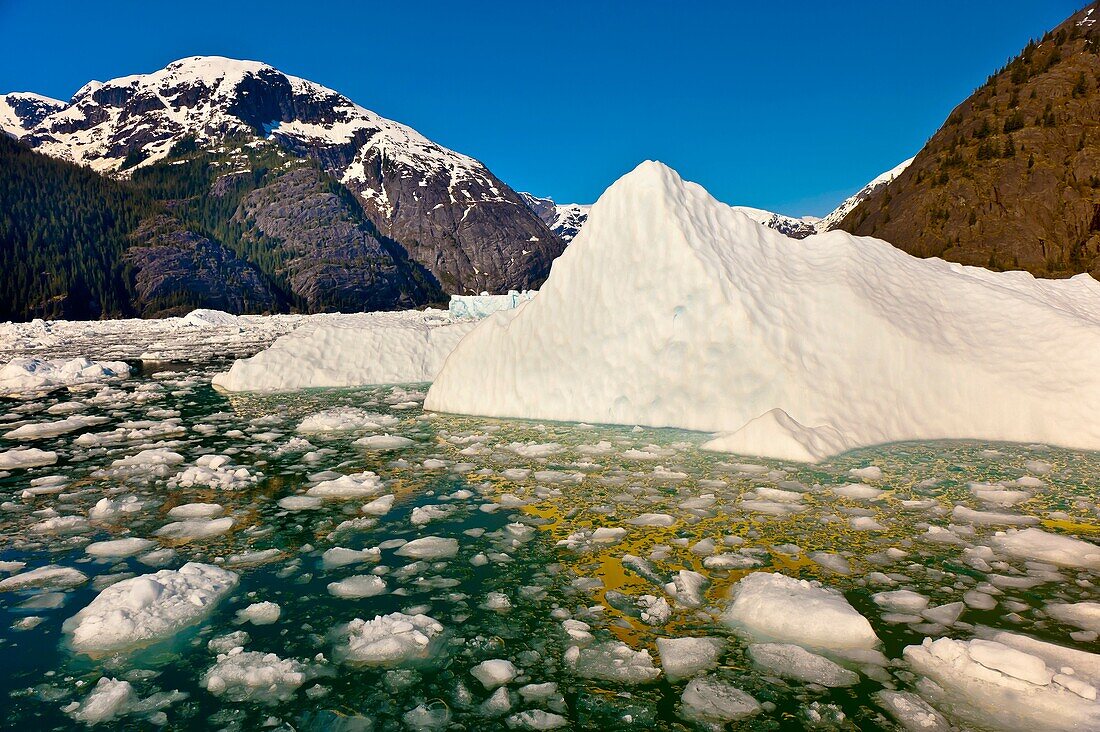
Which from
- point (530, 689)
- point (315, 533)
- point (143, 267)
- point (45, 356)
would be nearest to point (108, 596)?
point (315, 533)

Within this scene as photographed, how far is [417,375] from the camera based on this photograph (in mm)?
18812

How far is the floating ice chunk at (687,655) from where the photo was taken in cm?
361

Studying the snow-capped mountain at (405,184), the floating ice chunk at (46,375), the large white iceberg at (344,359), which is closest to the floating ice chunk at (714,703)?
the large white iceberg at (344,359)

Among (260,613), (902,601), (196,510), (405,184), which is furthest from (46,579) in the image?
(405,184)

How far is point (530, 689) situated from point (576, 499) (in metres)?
3.63

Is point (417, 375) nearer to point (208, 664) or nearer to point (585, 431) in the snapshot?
point (585, 431)

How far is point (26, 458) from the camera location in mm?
9398

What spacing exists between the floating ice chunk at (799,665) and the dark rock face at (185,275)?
113m

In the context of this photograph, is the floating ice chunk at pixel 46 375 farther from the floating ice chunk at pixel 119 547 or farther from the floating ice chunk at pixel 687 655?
the floating ice chunk at pixel 687 655

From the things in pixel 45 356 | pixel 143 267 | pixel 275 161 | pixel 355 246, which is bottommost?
pixel 45 356

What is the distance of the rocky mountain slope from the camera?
50250 millimetres

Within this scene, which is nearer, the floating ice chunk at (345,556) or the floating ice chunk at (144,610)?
the floating ice chunk at (144,610)

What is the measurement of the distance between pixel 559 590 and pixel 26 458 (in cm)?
945

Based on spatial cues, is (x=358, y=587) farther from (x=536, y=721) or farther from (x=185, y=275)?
(x=185, y=275)
